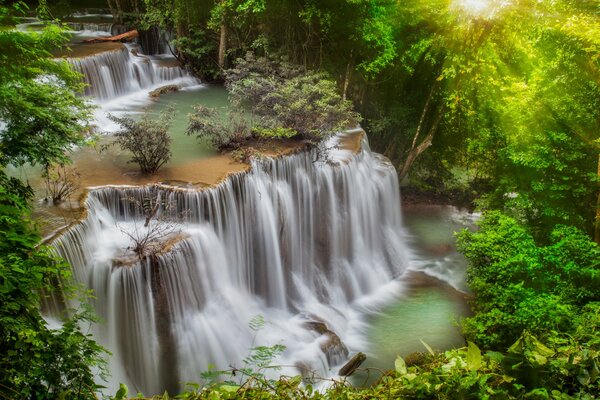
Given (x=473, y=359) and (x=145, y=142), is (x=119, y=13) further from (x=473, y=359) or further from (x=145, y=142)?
(x=473, y=359)

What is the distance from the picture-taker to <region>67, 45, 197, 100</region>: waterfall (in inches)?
618

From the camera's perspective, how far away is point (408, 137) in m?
18.5

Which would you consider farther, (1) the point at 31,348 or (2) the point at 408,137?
(2) the point at 408,137

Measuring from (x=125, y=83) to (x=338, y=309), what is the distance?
1067 cm

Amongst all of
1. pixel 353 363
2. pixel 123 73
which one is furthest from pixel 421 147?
pixel 123 73

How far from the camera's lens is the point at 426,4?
1430cm

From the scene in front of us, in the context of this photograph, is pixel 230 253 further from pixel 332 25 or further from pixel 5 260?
pixel 332 25

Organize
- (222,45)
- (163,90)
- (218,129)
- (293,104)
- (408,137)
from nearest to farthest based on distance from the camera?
(218,129), (293,104), (163,90), (222,45), (408,137)

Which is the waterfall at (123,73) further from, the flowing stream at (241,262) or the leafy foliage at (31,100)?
the leafy foliage at (31,100)

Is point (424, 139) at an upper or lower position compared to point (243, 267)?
upper

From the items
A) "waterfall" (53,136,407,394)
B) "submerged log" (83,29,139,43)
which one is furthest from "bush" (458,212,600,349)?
"submerged log" (83,29,139,43)

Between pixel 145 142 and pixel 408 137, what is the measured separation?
10.9 metres

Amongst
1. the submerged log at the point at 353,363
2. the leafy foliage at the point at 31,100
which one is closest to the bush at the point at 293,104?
the submerged log at the point at 353,363

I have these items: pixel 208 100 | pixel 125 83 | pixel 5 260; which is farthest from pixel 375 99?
pixel 5 260
